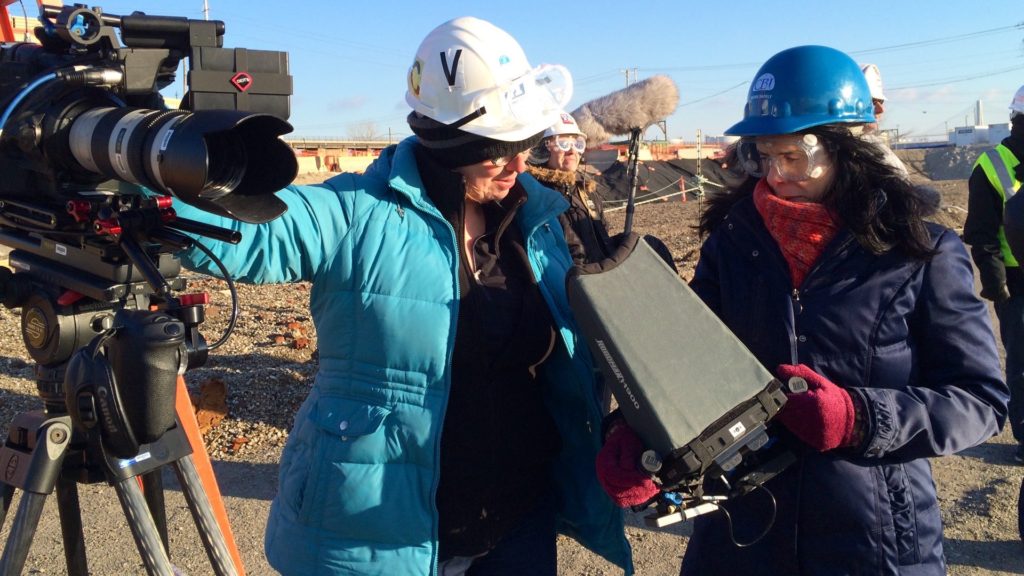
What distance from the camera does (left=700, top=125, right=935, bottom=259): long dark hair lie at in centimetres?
213

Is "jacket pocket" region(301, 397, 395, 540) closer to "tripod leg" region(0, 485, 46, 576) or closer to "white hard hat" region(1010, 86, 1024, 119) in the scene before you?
"tripod leg" region(0, 485, 46, 576)

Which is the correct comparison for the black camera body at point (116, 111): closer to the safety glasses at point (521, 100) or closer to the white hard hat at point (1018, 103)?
the safety glasses at point (521, 100)

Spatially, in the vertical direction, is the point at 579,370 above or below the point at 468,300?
below

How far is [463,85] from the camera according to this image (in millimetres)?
2271

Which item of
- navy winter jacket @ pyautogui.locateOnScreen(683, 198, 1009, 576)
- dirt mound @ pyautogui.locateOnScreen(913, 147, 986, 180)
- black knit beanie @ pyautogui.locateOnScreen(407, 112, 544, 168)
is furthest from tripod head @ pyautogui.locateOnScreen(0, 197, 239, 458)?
dirt mound @ pyautogui.locateOnScreen(913, 147, 986, 180)

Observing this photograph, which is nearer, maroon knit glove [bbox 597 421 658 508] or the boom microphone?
maroon knit glove [bbox 597 421 658 508]

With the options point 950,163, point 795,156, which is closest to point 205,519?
point 795,156

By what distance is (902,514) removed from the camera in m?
2.16

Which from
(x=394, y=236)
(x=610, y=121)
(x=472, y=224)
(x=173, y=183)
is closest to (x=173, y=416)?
(x=173, y=183)

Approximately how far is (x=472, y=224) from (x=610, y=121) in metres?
2.27

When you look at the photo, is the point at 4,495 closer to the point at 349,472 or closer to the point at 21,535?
the point at 21,535

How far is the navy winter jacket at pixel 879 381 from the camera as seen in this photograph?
2.09 m

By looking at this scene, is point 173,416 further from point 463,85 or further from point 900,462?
point 900,462

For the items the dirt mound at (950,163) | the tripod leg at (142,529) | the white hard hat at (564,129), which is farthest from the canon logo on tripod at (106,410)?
the dirt mound at (950,163)
